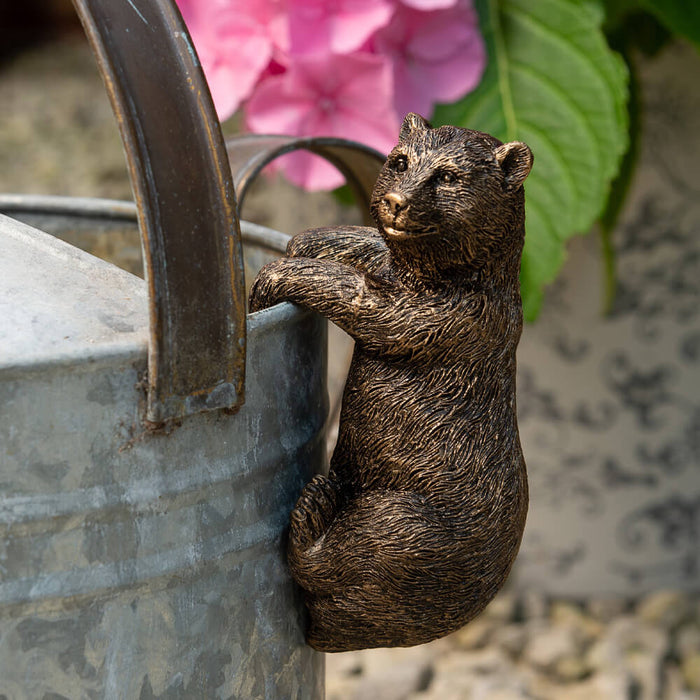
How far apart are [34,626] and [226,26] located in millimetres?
606

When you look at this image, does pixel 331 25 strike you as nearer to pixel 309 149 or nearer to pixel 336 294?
pixel 309 149

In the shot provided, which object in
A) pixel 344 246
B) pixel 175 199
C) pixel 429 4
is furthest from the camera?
pixel 429 4

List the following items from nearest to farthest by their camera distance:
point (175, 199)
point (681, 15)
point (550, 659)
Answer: point (175, 199)
point (681, 15)
point (550, 659)

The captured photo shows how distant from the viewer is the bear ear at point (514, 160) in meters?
0.49

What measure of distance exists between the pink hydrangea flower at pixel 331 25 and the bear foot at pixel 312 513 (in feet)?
1.52

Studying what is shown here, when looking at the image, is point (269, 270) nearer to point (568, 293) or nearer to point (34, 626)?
point (34, 626)

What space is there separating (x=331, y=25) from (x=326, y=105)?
70 millimetres

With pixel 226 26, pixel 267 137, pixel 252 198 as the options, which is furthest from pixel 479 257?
pixel 252 198

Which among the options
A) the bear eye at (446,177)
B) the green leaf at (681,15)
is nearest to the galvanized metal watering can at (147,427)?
the bear eye at (446,177)

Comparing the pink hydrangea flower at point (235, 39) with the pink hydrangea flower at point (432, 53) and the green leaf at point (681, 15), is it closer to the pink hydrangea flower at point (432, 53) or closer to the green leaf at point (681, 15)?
the pink hydrangea flower at point (432, 53)

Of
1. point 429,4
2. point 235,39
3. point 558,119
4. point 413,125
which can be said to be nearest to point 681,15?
point 558,119

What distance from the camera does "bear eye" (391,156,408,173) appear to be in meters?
0.50

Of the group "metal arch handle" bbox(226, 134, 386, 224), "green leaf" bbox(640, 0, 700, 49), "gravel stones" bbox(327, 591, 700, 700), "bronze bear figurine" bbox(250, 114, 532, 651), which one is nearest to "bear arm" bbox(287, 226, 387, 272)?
"bronze bear figurine" bbox(250, 114, 532, 651)

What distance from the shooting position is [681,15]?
100 cm
